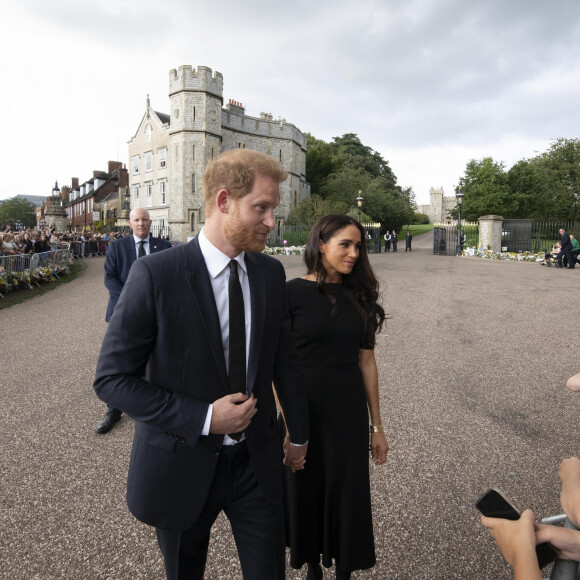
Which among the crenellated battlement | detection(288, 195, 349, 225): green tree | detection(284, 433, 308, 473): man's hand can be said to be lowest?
detection(284, 433, 308, 473): man's hand

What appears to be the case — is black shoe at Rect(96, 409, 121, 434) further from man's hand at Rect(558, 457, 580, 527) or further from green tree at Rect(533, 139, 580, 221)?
green tree at Rect(533, 139, 580, 221)

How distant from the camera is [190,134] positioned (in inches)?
1615

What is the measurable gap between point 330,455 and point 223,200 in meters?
1.53

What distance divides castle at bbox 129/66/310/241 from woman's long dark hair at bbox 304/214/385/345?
38.9 m

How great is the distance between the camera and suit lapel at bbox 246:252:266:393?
1.70 m

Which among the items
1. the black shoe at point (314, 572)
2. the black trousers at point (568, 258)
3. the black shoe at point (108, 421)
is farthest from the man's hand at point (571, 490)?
the black trousers at point (568, 258)

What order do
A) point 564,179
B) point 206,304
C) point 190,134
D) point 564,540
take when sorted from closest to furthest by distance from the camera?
point 564,540 → point 206,304 → point 190,134 → point 564,179

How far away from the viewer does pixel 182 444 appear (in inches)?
63.4

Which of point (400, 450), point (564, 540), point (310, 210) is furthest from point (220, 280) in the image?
point (310, 210)

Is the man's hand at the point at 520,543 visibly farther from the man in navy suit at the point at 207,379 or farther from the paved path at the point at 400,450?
the paved path at the point at 400,450

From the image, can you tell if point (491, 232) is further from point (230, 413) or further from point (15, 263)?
point (230, 413)

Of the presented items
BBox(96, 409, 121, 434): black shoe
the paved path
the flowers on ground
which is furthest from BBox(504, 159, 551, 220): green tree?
BBox(96, 409, 121, 434): black shoe

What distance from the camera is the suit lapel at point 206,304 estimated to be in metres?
1.57

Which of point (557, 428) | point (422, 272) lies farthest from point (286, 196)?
point (557, 428)
